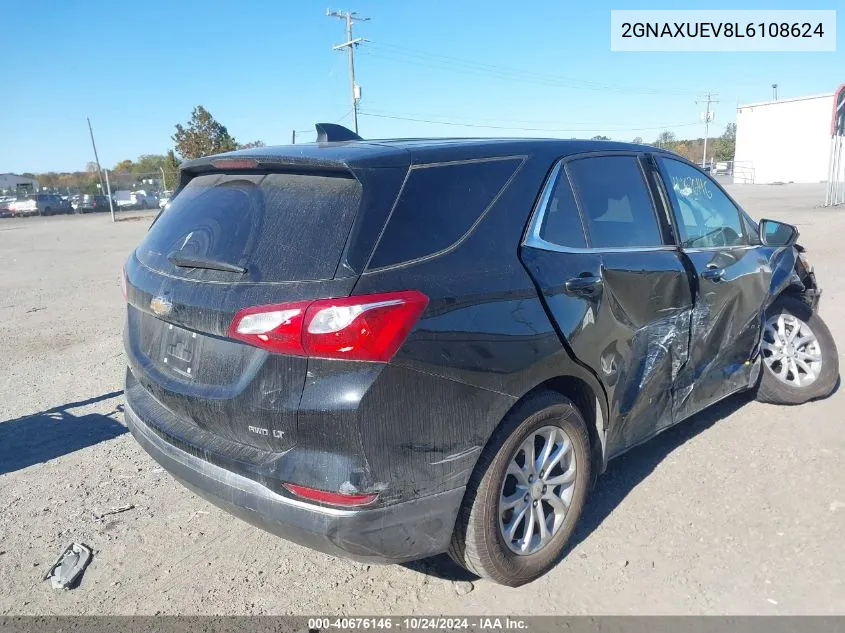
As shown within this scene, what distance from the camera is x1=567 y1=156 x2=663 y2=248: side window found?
306 cm

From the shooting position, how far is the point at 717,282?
364 centimetres

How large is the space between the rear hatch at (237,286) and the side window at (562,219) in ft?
2.95

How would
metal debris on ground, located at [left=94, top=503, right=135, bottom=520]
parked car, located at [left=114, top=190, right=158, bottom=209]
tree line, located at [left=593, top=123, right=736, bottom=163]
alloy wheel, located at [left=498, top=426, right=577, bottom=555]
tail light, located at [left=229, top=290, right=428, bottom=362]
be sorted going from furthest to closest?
1. tree line, located at [left=593, top=123, right=736, bottom=163]
2. parked car, located at [left=114, top=190, right=158, bottom=209]
3. metal debris on ground, located at [left=94, top=503, right=135, bottom=520]
4. alloy wheel, located at [left=498, top=426, right=577, bottom=555]
5. tail light, located at [left=229, top=290, right=428, bottom=362]

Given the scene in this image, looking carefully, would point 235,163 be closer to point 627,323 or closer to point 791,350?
point 627,323

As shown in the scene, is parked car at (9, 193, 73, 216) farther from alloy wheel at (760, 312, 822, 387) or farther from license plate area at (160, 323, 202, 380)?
alloy wheel at (760, 312, 822, 387)

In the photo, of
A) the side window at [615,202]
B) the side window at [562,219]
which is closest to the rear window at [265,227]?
the side window at [562,219]

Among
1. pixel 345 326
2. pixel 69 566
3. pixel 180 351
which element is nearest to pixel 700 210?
pixel 345 326

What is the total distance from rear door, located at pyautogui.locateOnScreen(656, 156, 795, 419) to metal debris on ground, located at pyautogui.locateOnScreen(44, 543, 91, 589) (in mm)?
3030

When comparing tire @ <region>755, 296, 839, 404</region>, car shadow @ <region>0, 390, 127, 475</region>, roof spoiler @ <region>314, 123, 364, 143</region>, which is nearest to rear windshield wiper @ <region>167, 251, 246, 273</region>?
roof spoiler @ <region>314, 123, 364, 143</region>

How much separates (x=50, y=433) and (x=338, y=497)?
10.2 feet

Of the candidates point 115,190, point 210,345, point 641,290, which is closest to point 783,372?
point 641,290

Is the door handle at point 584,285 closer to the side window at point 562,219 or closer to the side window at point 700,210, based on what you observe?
the side window at point 562,219

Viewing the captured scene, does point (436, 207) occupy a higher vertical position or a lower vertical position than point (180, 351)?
higher

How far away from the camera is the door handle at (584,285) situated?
9.01 ft
